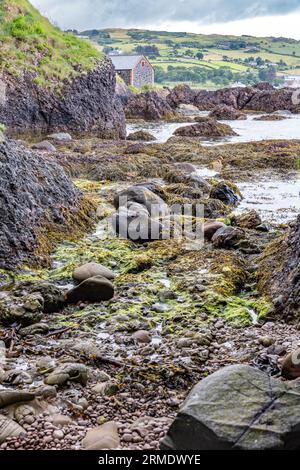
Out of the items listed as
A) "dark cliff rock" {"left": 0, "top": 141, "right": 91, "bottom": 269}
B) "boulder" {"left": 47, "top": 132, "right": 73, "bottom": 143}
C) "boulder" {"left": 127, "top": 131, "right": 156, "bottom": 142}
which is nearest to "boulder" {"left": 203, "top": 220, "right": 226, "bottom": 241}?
"dark cliff rock" {"left": 0, "top": 141, "right": 91, "bottom": 269}

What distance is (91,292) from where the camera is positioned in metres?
5.54

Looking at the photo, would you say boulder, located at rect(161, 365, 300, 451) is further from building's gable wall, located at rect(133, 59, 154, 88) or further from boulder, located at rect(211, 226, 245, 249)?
building's gable wall, located at rect(133, 59, 154, 88)

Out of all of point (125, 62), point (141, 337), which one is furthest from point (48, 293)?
point (125, 62)

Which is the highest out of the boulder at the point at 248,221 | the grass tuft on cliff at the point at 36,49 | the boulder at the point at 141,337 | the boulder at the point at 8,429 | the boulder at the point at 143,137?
the grass tuft on cliff at the point at 36,49

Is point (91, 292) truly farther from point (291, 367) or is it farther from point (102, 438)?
point (102, 438)

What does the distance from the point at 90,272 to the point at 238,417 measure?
351 cm

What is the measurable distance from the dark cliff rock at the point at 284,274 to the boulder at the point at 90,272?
5.61 feet

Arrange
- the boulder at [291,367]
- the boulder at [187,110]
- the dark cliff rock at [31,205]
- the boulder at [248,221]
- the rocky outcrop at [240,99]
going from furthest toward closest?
the rocky outcrop at [240,99] < the boulder at [187,110] < the boulder at [248,221] < the dark cliff rock at [31,205] < the boulder at [291,367]

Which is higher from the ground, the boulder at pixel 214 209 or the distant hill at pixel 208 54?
the distant hill at pixel 208 54

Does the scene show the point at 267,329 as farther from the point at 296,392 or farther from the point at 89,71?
the point at 89,71

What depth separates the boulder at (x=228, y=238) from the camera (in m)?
7.17

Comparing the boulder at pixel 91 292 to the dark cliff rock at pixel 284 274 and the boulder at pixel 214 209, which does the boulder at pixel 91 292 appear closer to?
the dark cliff rock at pixel 284 274

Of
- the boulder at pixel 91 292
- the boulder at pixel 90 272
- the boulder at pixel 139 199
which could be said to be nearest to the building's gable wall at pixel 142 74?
the boulder at pixel 139 199
